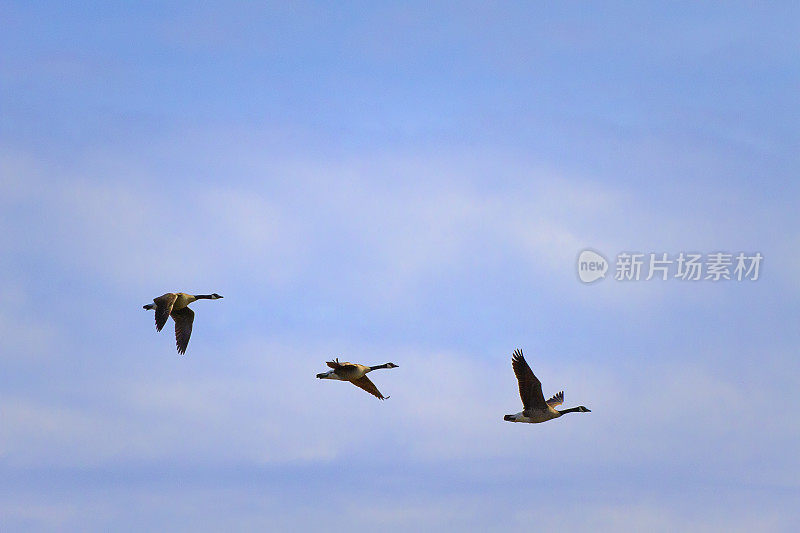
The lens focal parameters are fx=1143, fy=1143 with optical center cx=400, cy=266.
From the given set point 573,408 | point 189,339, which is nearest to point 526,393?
point 573,408

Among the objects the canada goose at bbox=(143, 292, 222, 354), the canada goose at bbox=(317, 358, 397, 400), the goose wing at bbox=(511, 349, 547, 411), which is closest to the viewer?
the goose wing at bbox=(511, 349, 547, 411)

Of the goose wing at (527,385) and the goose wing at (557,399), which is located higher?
the goose wing at (557,399)

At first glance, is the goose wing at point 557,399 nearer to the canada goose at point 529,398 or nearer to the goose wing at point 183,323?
the canada goose at point 529,398

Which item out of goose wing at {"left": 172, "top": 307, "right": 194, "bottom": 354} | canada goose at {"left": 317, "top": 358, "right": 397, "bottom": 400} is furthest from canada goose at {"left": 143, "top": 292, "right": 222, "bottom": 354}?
canada goose at {"left": 317, "top": 358, "right": 397, "bottom": 400}

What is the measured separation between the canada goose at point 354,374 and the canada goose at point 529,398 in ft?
16.4

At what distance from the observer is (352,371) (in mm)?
35250

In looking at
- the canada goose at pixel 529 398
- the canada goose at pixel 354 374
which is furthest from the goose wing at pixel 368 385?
the canada goose at pixel 529 398

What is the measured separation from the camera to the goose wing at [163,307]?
114 ft

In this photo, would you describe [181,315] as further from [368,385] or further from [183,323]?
[368,385]

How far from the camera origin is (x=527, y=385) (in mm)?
31969

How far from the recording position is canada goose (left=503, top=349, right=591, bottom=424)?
103 ft

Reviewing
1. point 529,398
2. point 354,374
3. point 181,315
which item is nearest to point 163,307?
point 181,315

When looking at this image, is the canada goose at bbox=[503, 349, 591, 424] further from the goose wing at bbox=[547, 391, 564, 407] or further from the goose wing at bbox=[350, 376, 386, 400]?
the goose wing at bbox=[350, 376, 386, 400]

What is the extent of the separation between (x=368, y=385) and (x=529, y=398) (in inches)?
236
